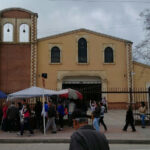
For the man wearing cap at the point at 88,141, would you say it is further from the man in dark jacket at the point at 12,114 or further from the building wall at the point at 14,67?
the building wall at the point at 14,67

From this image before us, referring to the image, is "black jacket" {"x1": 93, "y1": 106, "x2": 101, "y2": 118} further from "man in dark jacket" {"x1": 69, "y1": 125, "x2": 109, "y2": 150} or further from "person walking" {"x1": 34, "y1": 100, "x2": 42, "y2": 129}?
"man in dark jacket" {"x1": 69, "y1": 125, "x2": 109, "y2": 150}

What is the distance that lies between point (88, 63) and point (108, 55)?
2686 mm

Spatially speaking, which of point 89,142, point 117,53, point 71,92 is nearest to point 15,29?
point 117,53

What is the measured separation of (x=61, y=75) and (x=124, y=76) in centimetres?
749

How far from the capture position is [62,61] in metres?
34.0

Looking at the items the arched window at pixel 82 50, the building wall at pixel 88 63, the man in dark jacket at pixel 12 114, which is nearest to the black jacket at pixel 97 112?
the man in dark jacket at pixel 12 114

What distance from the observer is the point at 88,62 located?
34.2 m

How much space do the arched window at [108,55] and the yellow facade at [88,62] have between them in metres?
0.38

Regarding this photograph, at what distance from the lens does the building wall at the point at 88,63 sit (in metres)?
33.8

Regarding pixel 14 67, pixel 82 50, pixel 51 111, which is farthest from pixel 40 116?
pixel 82 50

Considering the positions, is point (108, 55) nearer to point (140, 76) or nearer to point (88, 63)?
point (88, 63)

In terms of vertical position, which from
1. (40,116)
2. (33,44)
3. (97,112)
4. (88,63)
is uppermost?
(33,44)

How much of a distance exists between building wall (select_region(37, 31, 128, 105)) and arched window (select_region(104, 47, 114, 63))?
1.33 ft

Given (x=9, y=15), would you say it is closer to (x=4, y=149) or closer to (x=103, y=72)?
(x=103, y=72)
